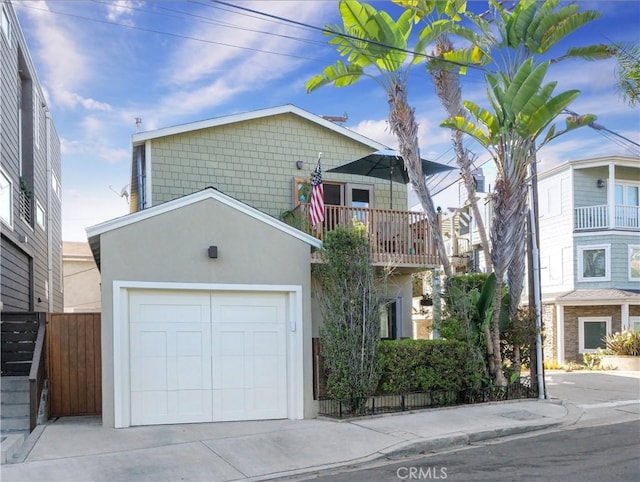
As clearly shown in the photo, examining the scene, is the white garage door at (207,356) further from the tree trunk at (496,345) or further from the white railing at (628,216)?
the white railing at (628,216)

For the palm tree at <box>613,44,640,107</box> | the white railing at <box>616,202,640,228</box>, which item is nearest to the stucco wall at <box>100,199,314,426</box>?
the palm tree at <box>613,44,640,107</box>

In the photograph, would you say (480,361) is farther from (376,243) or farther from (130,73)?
(130,73)

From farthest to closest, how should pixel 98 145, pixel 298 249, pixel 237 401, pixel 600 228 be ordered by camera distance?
pixel 600 228 < pixel 98 145 < pixel 298 249 < pixel 237 401

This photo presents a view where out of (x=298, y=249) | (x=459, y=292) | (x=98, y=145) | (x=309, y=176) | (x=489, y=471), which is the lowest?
(x=489, y=471)

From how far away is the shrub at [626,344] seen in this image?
699 inches

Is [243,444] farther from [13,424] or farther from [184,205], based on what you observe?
[184,205]

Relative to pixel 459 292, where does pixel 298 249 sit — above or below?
above

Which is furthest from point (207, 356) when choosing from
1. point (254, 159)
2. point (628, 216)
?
point (628, 216)

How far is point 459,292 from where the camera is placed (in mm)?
10922

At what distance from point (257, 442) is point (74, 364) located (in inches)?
160

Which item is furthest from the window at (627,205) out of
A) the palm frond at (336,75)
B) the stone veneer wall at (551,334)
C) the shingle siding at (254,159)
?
the palm frond at (336,75)

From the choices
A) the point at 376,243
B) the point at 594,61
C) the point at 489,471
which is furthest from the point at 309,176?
the point at 489,471

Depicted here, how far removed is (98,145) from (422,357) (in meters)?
12.1

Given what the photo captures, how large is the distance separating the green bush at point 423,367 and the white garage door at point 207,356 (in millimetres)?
1833
